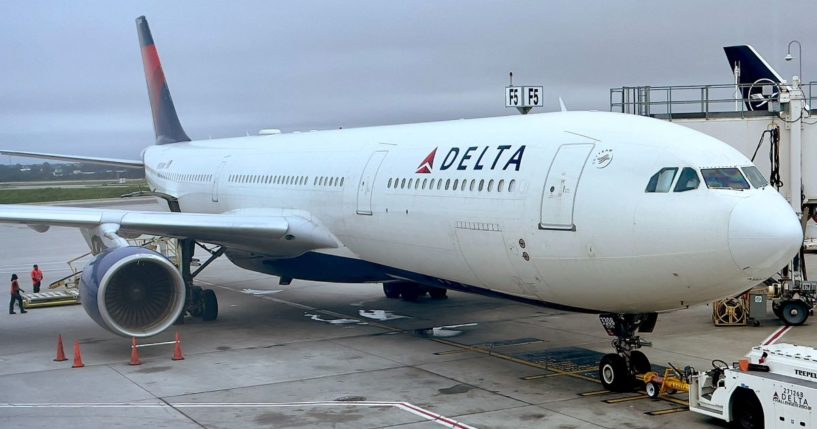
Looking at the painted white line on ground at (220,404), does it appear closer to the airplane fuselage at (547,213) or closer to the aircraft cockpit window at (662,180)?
the airplane fuselage at (547,213)

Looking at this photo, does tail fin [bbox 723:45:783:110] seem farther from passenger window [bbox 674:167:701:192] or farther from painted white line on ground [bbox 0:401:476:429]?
painted white line on ground [bbox 0:401:476:429]

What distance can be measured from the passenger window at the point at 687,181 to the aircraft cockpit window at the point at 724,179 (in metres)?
0.12

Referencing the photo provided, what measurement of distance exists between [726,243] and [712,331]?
8.46m

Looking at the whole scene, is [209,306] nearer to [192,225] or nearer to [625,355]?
[192,225]

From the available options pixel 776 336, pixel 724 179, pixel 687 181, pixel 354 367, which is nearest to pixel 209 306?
pixel 354 367

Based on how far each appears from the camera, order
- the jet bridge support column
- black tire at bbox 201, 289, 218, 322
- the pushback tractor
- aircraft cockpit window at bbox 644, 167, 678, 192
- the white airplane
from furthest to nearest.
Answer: black tire at bbox 201, 289, 218, 322
the jet bridge support column
aircraft cockpit window at bbox 644, 167, 678, 192
the white airplane
the pushback tractor

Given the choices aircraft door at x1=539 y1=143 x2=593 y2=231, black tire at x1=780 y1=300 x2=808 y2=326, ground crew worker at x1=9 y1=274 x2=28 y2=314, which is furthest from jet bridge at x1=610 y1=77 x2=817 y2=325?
ground crew worker at x1=9 y1=274 x2=28 y2=314

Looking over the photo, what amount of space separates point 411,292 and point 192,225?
6.95 m

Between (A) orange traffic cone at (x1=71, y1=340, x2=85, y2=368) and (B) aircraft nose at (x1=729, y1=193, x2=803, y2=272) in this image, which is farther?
(A) orange traffic cone at (x1=71, y1=340, x2=85, y2=368)

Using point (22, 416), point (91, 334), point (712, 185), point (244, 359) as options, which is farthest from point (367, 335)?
point (712, 185)

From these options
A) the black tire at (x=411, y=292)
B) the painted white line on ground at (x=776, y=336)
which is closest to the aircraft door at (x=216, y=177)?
the black tire at (x=411, y=292)

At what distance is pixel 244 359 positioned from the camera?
60.0 feet

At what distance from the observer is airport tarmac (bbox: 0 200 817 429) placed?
45.3ft

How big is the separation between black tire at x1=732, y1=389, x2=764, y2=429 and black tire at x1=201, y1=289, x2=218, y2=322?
1330 cm
